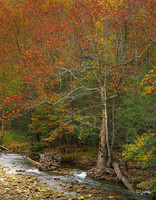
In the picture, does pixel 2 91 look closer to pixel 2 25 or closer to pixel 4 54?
pixel 4 54

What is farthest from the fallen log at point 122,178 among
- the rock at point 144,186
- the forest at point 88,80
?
the forest at point 88,80

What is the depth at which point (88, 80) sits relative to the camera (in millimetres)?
15062

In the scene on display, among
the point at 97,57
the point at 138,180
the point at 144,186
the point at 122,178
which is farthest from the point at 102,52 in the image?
the point at 144,186

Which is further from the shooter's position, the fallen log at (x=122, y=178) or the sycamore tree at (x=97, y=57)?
the sycamore tree at (x=97, y=57)

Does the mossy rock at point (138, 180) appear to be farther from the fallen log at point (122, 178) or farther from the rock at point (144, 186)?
the fallen log at point (122, 178)

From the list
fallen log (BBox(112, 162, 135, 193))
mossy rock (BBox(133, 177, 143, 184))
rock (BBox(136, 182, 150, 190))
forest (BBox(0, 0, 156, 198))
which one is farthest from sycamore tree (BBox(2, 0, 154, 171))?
rock (BBox(136, 182, 150, 190))

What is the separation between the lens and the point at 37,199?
593cm

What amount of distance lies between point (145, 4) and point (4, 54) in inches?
677

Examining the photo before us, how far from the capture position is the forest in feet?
37.4

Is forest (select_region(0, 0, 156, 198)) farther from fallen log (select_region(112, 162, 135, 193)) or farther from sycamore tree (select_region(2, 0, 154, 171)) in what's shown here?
fallen log (select_region(112, 162, 135, 193))

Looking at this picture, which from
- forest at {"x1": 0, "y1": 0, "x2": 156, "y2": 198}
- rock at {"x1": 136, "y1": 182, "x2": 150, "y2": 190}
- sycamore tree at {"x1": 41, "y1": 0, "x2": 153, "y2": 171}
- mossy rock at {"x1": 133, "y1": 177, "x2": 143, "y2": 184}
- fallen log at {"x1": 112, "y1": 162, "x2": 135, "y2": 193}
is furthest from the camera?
sycamore tree at {"x1": 41, "y1": 0, "x2": 153, "y2": 171}

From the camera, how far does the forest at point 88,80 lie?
11391 millimetres

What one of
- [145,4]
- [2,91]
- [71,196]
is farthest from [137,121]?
[2,91]

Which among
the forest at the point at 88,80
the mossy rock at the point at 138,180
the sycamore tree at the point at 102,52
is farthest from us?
the sycamore tree at the point at 102,52
